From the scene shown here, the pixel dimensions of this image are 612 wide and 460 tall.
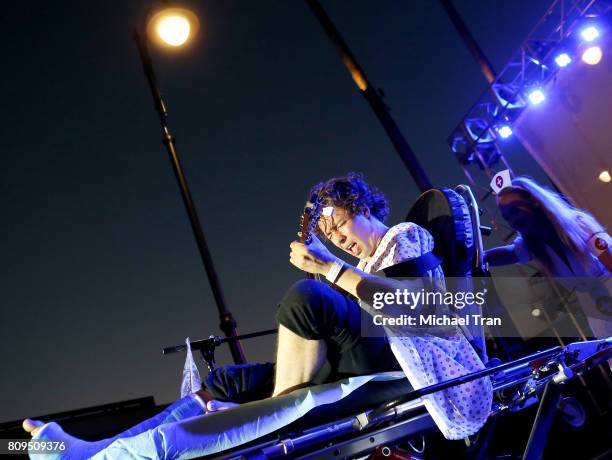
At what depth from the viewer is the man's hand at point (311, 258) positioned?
178 centimetres

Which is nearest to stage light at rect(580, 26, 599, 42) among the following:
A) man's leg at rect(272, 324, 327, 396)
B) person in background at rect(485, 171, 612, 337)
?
person in background at rect(485, 171, 612, 337)

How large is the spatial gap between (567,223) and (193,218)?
2962mm

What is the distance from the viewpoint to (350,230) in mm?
2166

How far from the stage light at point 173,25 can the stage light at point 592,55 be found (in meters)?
4.95

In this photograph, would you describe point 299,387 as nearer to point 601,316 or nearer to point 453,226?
point 453,226

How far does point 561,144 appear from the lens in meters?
6.49

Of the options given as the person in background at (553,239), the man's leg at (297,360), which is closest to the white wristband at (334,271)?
the man's leg at (297,360)

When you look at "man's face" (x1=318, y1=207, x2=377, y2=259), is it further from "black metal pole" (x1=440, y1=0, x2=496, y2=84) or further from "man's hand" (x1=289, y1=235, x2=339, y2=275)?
"black metal pole" (x1=440, y1=0, x2=496, y2=84)

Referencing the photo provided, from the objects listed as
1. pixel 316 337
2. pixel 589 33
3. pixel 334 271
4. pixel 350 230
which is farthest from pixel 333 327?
pixel 589 33

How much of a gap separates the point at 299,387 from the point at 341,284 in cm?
42

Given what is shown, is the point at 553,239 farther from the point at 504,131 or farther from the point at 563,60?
the point at 504,131

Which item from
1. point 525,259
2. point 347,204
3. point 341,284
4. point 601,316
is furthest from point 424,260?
point 601,316

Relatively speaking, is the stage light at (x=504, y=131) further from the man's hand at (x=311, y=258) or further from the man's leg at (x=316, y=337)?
the man's leg at (x=316, y=337)

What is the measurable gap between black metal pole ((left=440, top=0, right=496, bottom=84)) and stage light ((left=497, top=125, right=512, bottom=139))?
696 mm
